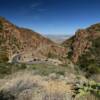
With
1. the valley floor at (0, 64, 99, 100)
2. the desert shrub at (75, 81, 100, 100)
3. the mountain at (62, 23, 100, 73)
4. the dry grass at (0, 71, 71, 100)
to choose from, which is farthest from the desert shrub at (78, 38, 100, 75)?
the dry grass at (0, 71, 71, 100)

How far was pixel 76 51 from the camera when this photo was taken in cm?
3131

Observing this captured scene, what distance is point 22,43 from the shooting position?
33031mm

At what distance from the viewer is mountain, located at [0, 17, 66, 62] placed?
99.1 feet

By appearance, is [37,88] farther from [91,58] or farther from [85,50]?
[85,50]

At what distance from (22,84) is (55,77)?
2.26m

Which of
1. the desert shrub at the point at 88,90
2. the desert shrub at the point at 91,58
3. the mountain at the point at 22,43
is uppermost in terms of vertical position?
the mountain at the point at 22,43

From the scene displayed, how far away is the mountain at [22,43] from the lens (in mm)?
30203

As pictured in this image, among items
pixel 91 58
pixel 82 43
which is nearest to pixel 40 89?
pixel 91 58

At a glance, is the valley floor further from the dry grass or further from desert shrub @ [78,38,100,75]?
desert shrub @ [78,38,100,75]

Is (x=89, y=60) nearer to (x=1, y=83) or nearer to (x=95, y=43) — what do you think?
(x=95, y=43)

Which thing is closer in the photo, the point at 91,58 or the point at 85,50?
the point at 91,58

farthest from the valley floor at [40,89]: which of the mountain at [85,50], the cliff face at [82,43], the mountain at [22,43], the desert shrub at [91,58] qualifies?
the cliff face at [82,43]

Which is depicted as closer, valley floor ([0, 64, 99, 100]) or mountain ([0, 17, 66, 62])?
valley floor ([0, 64, 99, 100])

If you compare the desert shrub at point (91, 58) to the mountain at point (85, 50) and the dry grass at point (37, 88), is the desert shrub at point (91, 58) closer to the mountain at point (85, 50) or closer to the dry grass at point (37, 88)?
the mountain at point (85, 50)
